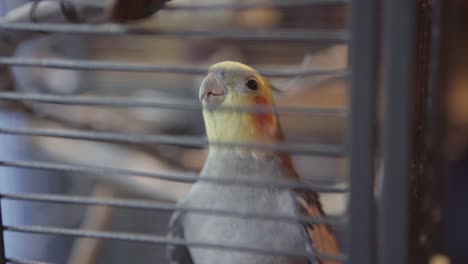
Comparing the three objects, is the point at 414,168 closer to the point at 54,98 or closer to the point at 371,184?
the point at 371,184

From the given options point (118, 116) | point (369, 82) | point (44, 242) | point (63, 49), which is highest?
point (369, 82)

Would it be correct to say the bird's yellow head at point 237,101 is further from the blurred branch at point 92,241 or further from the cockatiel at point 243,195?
the blurred branch at point 92,241

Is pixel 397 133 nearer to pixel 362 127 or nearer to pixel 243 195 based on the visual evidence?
pixel 362 127

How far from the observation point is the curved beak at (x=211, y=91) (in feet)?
1.76

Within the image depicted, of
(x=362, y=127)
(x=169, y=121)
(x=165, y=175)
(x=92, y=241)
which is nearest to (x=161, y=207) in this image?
(x=165, y=175)

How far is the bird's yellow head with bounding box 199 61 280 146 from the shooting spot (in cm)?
55

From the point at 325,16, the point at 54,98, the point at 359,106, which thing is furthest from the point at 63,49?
the point at 359,106

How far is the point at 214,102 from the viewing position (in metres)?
0.55

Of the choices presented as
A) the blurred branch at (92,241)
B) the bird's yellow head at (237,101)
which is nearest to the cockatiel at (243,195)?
the bird's yellow head at (237,101)

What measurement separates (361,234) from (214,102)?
255 millimetres

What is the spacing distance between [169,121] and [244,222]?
119 cm

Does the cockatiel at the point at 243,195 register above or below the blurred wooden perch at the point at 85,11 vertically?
below

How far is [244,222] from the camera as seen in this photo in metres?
0.52

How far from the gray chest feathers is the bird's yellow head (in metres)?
0.03
